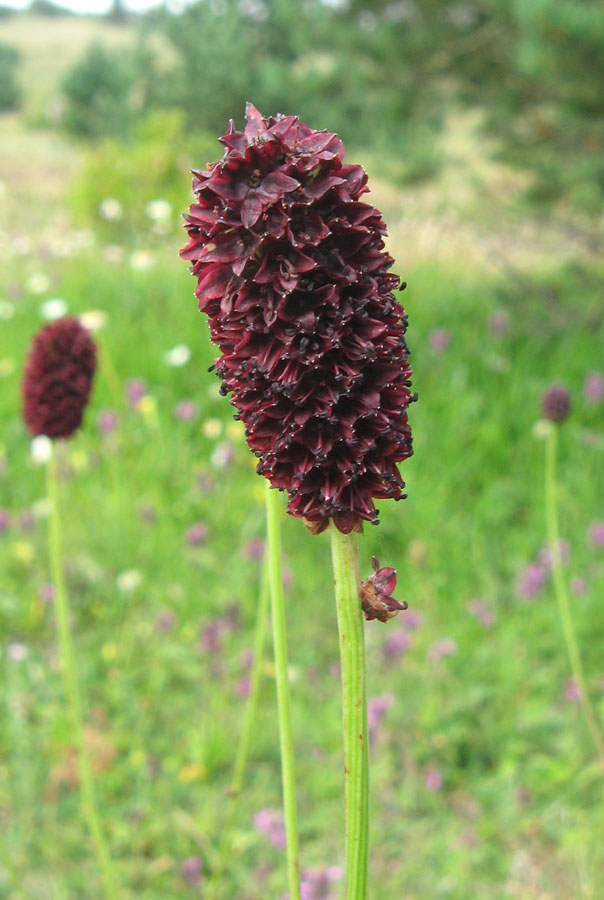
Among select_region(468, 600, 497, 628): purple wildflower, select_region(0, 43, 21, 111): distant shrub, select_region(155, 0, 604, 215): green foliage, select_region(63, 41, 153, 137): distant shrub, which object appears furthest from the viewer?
select_region(0, 43, 21, 111): distant shrub

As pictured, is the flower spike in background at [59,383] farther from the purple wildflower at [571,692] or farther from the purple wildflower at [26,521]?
the purple wildflower at [26,521]

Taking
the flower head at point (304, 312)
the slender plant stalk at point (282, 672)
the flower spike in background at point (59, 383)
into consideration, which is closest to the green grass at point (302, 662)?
the slender plant stalk at point (282, 672)

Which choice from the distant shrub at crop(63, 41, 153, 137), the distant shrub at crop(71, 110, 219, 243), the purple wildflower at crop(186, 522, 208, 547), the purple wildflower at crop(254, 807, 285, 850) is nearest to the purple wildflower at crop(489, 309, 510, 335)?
the purple wildflower at crop(186, 522, 208, 547)

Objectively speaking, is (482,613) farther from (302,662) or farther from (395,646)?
(302,662)

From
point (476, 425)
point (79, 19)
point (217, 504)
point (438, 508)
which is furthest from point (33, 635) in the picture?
point (79, 19)

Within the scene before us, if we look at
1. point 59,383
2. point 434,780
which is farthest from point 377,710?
point 59,383

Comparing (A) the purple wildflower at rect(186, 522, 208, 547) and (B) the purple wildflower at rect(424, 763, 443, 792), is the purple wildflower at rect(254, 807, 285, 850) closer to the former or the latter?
(B) the purple wildflower at rect(424, 763, 443, 792)
